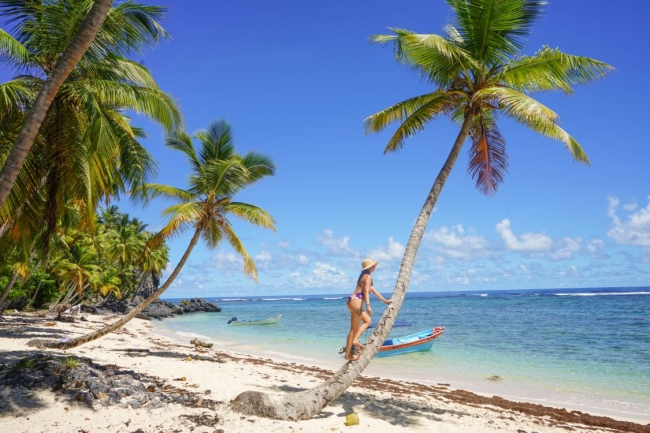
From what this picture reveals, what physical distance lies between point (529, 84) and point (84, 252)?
29.5 meters

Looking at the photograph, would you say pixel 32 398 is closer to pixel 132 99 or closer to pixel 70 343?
pixel 132 99

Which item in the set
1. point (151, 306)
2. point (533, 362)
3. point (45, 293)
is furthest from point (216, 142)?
point (151, 306)

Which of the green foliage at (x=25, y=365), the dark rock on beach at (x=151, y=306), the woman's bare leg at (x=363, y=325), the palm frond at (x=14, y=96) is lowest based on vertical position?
the dark rock on beach at (x=151, y=306)

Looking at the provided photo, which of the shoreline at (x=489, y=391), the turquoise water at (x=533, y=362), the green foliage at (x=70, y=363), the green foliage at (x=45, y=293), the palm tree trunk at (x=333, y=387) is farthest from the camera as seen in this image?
the green foliage at (x=45, y=293)

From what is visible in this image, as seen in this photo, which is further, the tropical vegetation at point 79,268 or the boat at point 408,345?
the tropical vegetation at point 79,268

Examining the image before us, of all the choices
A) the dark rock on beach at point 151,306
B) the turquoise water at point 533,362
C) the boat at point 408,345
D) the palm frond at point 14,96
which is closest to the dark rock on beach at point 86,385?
the palm frond at point 14,96

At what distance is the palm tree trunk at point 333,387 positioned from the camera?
21.1 ft

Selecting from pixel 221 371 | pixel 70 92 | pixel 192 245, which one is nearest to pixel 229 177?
pixel 192 245

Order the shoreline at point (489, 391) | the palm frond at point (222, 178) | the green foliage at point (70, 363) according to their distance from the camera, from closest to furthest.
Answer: the green foliage at point (70, 363), the shoreline at point (489, 391), the palm frond at point (222, 178)

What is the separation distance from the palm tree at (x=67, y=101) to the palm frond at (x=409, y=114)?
413 centimetres

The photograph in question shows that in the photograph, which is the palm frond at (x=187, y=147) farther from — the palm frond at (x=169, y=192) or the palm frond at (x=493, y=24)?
the palm frond at (x=493, y=24)

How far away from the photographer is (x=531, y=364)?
1720 centimetres

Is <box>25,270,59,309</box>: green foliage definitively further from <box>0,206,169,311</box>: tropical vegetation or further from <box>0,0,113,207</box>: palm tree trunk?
<box>0,0,113,207</box>: palm tree trunk

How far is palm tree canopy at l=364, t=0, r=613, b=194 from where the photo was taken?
7.65 metres
